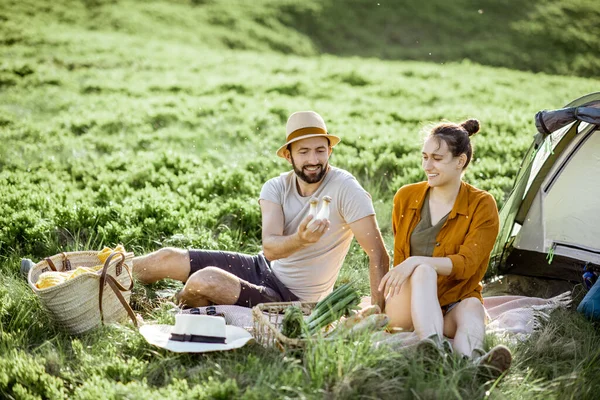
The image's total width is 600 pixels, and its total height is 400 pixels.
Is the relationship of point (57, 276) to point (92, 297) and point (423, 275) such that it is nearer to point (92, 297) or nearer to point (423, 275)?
point (92, 297)

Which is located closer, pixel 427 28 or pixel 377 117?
pixel 377 117

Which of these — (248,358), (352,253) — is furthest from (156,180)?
(248,358)

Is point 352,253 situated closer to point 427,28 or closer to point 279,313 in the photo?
point 279,313

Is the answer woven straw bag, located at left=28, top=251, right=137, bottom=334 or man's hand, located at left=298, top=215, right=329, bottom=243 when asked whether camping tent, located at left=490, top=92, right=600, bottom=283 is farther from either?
woven straw bag, located at left=28, top=251, right=137, bottom=334

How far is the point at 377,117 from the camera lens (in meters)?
11.5

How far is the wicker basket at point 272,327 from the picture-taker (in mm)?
4066

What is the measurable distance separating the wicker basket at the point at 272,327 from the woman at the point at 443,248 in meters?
0.71

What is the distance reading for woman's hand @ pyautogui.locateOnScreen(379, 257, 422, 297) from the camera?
431 cm

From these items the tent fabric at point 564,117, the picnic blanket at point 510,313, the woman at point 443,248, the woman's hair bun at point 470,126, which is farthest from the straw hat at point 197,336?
the tent fabric at point 564,117

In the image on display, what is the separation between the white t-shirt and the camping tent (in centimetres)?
192

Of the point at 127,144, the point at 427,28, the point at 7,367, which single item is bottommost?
the point at 7,367

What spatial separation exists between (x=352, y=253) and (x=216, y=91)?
25.0ft

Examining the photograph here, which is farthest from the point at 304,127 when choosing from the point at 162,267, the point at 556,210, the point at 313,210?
the point at 556,210

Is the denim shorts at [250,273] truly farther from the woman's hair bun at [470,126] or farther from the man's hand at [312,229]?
the woman's hair bun at [470,126]
